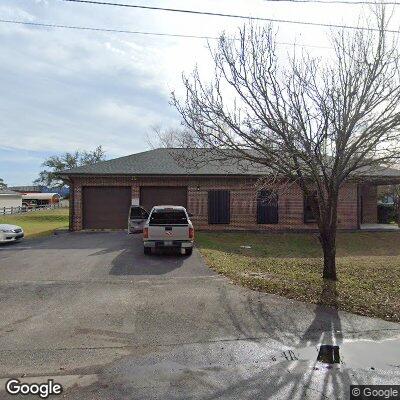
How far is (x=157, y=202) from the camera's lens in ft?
64.7

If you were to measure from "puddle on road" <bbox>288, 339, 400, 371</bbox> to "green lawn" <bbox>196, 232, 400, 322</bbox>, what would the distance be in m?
1.28

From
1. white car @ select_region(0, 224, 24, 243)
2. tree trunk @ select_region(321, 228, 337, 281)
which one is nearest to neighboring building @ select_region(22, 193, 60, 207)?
white car @ select_region(0, 224, 24, 243)

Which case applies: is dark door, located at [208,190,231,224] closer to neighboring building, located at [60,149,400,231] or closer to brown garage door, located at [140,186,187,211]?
neighboring building, located at [60,149,400,231]

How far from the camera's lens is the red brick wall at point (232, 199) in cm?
1938

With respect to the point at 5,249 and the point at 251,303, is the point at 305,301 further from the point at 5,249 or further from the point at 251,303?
the point at 5,249

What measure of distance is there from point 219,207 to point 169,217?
744 cm

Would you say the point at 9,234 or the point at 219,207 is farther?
the point at 219,207

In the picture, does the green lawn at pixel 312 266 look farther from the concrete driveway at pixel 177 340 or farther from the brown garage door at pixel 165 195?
the brown garage door at pixel 165 195

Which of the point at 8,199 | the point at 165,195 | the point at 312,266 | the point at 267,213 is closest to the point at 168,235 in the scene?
the point at 312,266

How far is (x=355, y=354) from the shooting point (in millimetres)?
4719

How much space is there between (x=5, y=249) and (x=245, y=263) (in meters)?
8.72

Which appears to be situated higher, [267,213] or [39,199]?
[39,199]

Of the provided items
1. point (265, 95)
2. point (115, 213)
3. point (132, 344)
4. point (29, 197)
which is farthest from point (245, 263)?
point (29, 197)

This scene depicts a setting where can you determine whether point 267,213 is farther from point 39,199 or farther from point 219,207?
point 39,199
